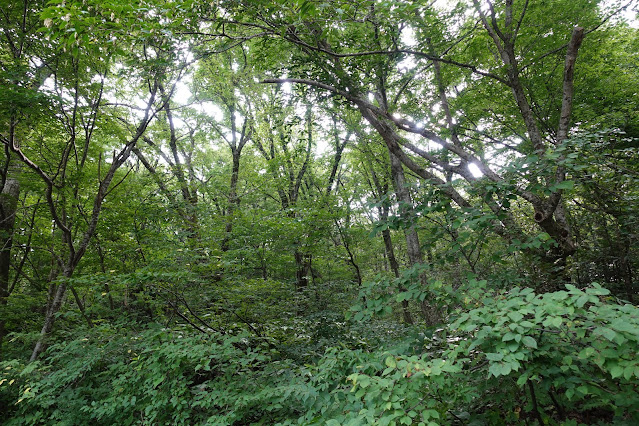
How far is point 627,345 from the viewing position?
5.38ft

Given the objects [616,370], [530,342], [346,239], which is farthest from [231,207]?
[616,370]

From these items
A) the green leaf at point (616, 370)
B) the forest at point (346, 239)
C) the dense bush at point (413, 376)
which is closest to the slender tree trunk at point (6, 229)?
the forest at point (346, 239)

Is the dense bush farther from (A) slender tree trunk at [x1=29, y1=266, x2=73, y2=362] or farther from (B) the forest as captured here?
(A) slender tree trunk at [x1=29, y1=266, x2=73, y2=362]

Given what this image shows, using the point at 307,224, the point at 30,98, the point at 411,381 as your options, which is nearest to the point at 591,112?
the point at 307,224

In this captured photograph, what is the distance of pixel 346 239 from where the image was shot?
995 centimetres

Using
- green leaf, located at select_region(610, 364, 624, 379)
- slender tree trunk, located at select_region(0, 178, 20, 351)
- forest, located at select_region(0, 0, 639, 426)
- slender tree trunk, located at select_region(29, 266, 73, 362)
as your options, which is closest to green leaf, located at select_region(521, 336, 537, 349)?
forest, located at select_region(0, 0, 639, 426)

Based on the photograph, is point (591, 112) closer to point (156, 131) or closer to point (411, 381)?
point (411, 381)

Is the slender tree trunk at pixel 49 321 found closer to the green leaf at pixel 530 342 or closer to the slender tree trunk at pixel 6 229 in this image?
the slender tree trunk at pixel 6 229

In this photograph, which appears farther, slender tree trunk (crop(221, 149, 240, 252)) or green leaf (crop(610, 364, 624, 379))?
slender tree trunk (crop(221, 149, 240, 252))

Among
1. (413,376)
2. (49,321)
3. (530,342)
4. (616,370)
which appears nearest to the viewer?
(616,370)

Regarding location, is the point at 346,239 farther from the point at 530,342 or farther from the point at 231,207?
the point at 530,342

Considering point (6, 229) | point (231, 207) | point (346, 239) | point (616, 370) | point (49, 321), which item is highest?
point (231, 207)

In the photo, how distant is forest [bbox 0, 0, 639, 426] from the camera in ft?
7.29

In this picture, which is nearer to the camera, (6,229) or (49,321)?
(49,321)
